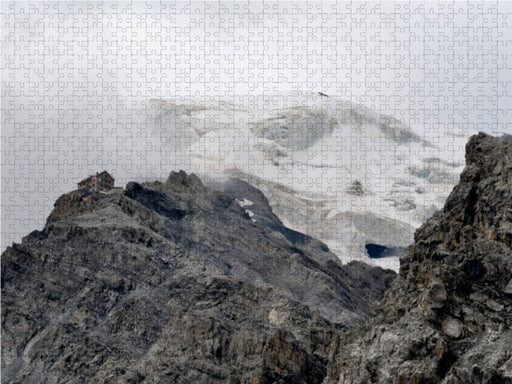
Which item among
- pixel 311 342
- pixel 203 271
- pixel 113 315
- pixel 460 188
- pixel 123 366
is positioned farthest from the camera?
pixel 203 271

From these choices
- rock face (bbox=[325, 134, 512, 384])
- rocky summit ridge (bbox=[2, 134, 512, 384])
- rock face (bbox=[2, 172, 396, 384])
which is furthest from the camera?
rock face (bbox=[2, 172, 396, 384])

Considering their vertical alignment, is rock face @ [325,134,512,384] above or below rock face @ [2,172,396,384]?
above

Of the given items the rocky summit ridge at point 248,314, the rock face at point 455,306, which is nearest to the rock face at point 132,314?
the rocky summit ridge at point 248,314

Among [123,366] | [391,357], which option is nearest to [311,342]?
[123,366]

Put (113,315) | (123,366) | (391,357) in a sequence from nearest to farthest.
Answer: (391,357)
(123,366)
(113,315)

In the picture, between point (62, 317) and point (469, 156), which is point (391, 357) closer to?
point (469, 156)

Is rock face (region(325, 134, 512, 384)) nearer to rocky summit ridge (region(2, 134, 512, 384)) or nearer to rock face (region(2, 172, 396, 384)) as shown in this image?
rocky summit ridge (region(2, 134, 512, 384))

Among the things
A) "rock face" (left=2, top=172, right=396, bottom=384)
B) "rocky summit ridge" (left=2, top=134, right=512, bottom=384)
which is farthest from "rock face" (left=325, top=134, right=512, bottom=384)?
"rock face" (left=2, top=172, right=396, bottom=384)

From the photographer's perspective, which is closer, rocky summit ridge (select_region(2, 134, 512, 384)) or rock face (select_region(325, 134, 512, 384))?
rock face (select_region(325, 134, 512, 384))
